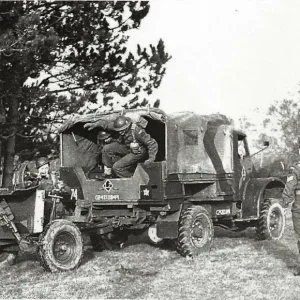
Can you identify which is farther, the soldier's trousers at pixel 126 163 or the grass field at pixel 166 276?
the soldier's trousers at pixel 126 163

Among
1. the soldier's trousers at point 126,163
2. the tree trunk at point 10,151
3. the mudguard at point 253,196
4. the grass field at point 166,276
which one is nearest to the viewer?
the grass field at point 166,276

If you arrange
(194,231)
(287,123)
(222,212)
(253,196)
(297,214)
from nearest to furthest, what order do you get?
1. (297,214)
2. (194,231)
3. (222,212)
4. (253,196)
5. (287,123)

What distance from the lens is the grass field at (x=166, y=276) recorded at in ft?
23.1

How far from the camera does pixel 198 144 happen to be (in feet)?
34.3

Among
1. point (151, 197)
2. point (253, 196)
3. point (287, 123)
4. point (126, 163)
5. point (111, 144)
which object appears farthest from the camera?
point (287, 123)

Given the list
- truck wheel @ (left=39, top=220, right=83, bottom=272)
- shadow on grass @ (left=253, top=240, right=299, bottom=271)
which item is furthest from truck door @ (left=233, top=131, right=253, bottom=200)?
truck wheel @ (left=39, top=220, right=83, bottom=272)

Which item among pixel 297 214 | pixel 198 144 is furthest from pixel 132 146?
pixel 297 214

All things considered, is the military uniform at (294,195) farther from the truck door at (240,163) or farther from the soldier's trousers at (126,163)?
the truck door at (240,163)

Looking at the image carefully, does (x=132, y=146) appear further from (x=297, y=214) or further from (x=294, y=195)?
(x=297, y=214)

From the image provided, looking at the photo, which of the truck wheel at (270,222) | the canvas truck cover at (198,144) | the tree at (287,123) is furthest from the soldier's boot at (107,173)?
the tree at (287,123)

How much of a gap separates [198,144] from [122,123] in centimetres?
148

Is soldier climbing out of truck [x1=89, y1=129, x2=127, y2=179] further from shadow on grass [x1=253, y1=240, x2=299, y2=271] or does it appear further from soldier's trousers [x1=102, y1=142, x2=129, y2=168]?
shadow on grass [x1=253, y1=240, x2=299, y2=271]

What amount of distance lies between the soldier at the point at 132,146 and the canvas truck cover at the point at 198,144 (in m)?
0.39

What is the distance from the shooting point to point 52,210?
8914 mm
